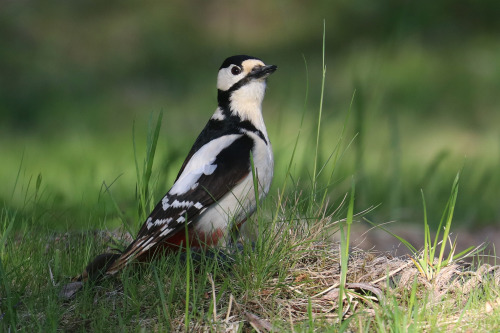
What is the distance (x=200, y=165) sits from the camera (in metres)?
3.92

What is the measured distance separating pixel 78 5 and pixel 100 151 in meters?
4.97

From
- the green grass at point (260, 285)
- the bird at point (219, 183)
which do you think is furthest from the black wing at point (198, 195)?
the green grass at point (260, 285)

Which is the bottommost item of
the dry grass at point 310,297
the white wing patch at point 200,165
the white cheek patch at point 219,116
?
the dry grass at point 310,297

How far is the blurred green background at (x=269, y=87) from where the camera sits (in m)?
6.21

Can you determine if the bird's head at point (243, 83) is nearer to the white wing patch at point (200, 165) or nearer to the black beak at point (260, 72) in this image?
the black beak at point (260, 72)

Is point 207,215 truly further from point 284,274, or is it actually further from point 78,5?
point 78,5

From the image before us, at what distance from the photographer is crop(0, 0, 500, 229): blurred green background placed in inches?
244

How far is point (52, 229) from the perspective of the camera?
13.9 feet

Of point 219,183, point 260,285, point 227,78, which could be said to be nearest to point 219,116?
point 227,78

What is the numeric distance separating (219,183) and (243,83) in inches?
23.6

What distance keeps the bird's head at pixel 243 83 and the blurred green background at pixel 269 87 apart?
0.79m

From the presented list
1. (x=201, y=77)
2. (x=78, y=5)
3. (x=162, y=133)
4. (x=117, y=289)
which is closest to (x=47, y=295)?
(x=117, y=289)

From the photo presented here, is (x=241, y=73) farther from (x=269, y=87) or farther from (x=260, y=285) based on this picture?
(x=269, y=87)

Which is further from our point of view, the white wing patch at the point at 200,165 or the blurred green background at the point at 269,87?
the blurred green background at the point at 269,87
